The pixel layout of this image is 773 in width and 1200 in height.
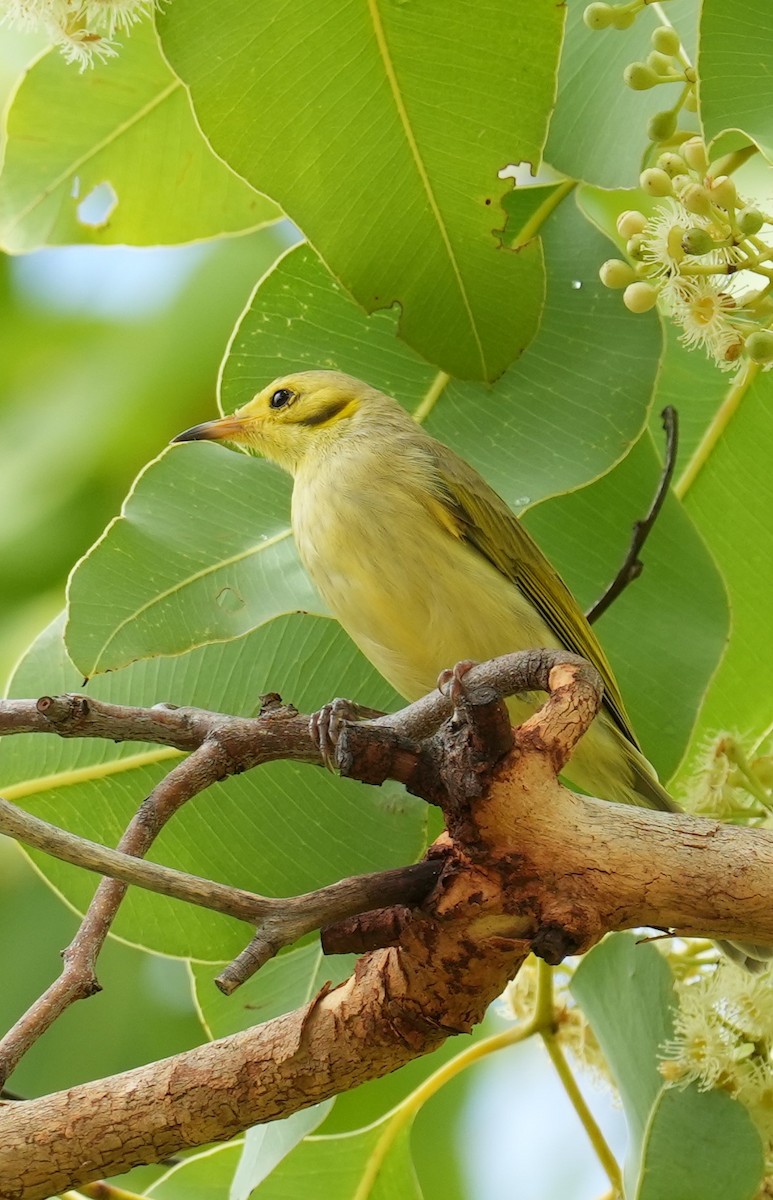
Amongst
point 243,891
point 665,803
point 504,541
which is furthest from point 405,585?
point 243,891

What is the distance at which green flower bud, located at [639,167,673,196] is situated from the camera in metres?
2.32


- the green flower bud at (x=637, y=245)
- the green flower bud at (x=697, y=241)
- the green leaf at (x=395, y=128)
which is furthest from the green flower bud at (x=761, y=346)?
the green leaf at (x=395, y=128)

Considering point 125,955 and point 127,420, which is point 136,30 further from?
point 125,955

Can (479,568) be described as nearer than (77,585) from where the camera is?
No

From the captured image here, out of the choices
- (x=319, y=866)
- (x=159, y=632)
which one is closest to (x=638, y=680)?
(x=319, y=866)

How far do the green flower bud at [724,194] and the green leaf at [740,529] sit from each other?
2.88 ft

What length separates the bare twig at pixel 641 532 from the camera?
290 centimetres

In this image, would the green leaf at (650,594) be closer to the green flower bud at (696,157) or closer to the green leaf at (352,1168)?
the green flower bud at (696,157)

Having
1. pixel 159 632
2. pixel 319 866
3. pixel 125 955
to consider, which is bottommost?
pixel 125 955

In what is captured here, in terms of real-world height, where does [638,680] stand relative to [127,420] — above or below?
above

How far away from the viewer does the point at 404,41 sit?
8.55ft

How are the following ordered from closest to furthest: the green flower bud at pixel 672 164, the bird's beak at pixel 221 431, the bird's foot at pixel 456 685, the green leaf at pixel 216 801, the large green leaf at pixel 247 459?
the bird's foot at pixel 456 685, the green flower bud at pixel 672 164, the large green leaf at pixel 247 459, the green leaf at pixel 216 801, the bird's beak at pixel 221 431

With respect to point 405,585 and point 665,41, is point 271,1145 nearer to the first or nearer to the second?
point 405,585

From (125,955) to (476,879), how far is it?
2632 mm
